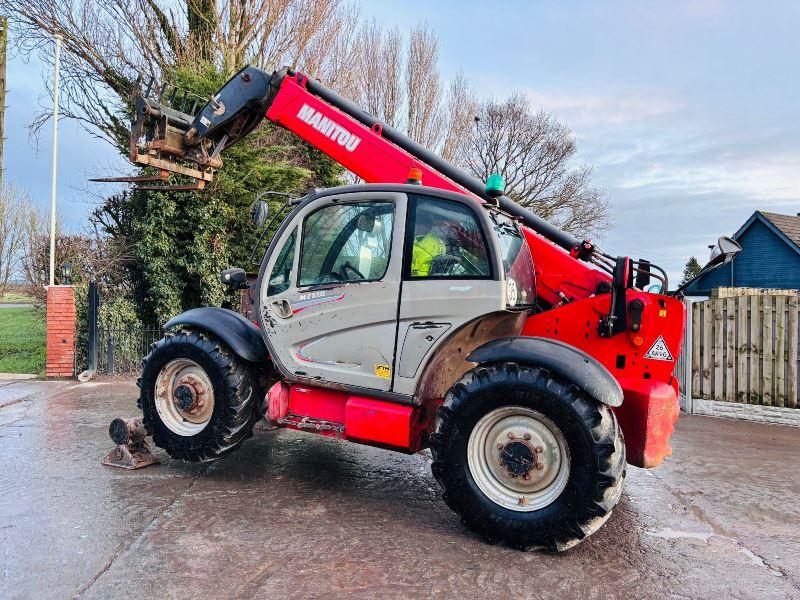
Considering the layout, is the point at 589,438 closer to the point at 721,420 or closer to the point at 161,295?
the point at 721,420

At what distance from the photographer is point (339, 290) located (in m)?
4.39

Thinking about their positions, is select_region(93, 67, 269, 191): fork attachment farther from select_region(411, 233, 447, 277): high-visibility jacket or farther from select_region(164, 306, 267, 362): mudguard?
select_region(411, 233, 447, 277): high-visibility jacket

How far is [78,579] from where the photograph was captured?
3.15m

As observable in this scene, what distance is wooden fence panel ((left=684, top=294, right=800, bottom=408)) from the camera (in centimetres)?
816

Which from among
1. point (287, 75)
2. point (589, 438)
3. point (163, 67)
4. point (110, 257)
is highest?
point (163, 67)

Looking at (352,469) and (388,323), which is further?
(352,469)

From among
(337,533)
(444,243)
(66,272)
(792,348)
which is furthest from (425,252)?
(66,272)

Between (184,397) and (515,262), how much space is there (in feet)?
9.79

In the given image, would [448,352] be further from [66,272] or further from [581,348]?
[66,272]

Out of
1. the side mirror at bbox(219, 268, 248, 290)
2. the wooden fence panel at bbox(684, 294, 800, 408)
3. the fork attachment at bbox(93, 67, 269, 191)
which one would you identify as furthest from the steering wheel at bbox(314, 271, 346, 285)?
the wooden fence panel at bbox(684, 294, 800, 408)

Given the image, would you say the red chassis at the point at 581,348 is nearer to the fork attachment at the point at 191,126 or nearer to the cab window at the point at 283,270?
the cab window at the point at 283,270

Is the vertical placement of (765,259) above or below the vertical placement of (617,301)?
above

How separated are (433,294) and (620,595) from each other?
6.89 ft

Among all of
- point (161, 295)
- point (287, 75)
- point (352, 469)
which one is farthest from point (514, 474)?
point (161, 295)
